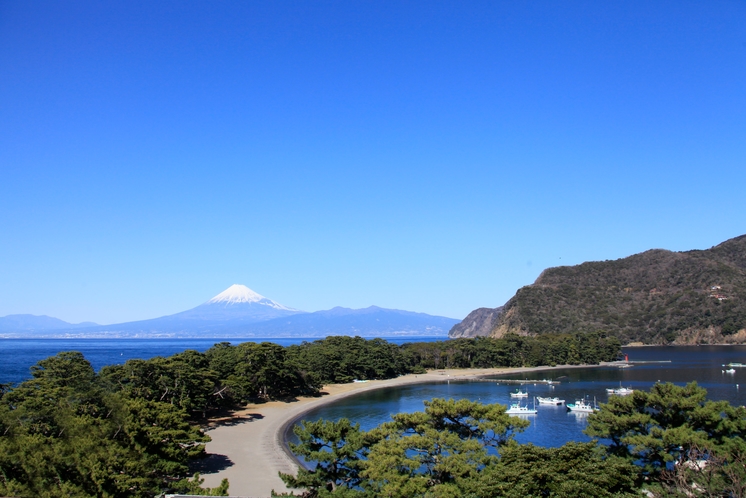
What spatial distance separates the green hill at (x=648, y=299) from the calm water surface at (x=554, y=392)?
55255 mm

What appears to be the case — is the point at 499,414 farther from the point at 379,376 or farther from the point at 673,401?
the point at 379,376

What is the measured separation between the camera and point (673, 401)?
1878cm

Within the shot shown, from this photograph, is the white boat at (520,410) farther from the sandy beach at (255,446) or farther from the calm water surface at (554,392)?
the sandy beach at (255,446)

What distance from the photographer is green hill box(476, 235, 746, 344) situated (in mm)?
140250

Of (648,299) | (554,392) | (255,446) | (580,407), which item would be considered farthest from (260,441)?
(648,299)

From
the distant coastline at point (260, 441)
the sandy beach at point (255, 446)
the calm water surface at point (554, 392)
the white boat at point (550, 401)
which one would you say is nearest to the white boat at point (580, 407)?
the calm water surface at point (554, 392)

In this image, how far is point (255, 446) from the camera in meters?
31.4

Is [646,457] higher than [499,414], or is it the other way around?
[499,414]

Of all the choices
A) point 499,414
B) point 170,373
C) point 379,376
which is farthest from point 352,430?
point 379,376

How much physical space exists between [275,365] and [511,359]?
1942 inches

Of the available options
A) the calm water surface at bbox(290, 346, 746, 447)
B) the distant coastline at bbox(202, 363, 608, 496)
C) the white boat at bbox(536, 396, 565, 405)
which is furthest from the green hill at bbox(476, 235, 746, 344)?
the distant coastline at bbox(202, 363, 608, 496)

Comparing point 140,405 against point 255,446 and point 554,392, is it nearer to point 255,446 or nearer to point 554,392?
point 255,446

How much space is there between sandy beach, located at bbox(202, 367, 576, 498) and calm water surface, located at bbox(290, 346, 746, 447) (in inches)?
96.3

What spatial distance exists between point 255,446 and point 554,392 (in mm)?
38239
